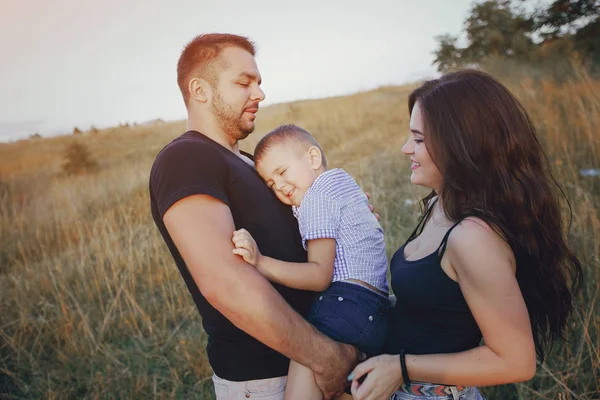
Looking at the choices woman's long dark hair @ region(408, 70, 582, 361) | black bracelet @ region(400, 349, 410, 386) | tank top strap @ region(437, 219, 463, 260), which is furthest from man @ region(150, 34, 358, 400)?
woman's long dark hair @ region(408, 70, 582, 361)

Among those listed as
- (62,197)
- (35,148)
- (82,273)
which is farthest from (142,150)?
(82,273)

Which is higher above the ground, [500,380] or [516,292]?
[516,292]

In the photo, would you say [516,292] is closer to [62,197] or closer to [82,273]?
[82,273]

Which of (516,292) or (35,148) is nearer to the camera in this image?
(516,292)

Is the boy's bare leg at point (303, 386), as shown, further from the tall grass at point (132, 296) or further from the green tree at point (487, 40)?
the green tree at point (487, 40)

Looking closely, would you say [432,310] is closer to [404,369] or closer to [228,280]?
[404,369]

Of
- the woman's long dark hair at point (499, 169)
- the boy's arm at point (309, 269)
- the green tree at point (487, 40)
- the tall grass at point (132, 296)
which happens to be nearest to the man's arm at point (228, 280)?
the boy's arm at point (309, 269)

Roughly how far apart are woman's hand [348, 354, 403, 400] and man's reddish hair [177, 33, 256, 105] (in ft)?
4.66

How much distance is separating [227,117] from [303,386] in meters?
1.23

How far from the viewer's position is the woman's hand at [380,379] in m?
1.49

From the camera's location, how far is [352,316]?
171 centimetres

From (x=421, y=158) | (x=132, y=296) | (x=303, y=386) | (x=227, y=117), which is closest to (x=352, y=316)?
(x=303, y=386)

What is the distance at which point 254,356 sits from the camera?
1742 millimetres

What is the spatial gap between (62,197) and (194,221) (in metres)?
7.74
